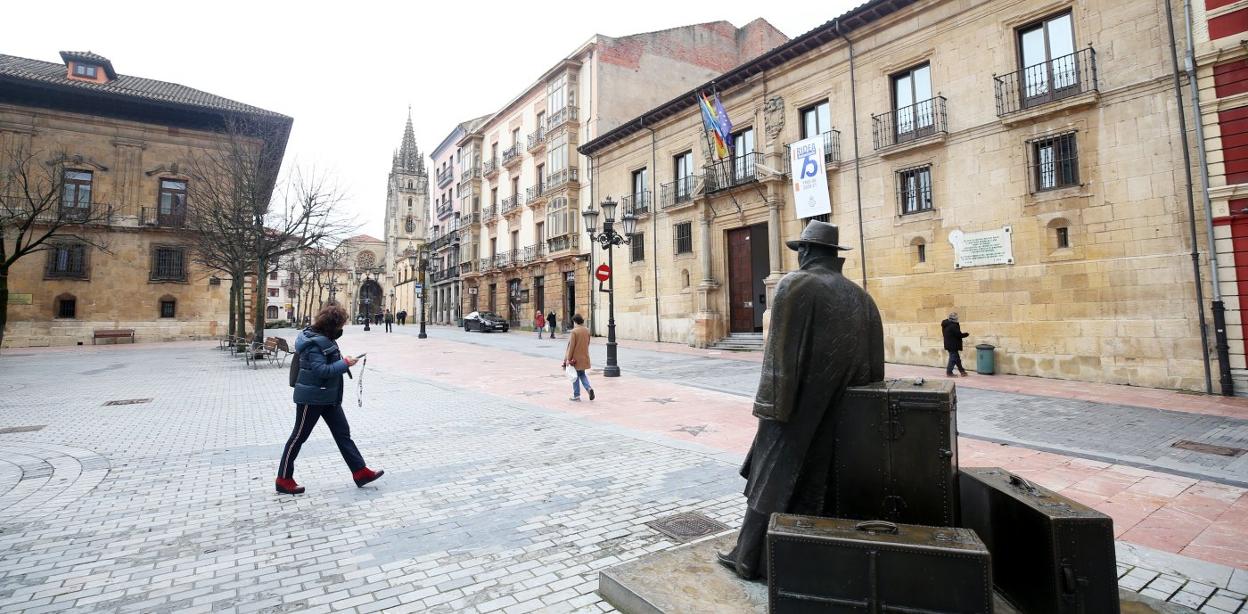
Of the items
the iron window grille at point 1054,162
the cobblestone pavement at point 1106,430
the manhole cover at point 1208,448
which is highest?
the iron window grille at point 1054,162

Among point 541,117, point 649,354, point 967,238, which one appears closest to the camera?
point 967,238

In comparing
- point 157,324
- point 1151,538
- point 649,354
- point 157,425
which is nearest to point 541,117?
point 649,354

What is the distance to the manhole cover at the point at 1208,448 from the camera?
19.7 ft

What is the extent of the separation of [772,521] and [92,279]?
36.5 meters

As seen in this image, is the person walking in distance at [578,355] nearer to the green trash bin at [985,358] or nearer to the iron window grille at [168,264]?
the green trash bin at [985,358]

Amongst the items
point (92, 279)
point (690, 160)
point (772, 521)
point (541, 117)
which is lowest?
point (772, 521)

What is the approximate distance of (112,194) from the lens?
2778 centimetres

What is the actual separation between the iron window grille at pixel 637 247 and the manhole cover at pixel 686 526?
70.0 feet

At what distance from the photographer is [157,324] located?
93.0 feet

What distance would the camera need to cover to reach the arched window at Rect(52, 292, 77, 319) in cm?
2632

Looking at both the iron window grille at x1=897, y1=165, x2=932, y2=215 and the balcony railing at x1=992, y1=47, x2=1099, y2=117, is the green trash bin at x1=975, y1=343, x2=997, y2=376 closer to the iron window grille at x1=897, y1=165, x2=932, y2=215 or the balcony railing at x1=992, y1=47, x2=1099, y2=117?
the iron window grille at x1=897, y1=165, x2=932, y2=215

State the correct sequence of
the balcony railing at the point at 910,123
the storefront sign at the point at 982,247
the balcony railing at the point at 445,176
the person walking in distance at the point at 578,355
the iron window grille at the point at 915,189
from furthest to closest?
the balcony railing at the point at 445,176, the iron window grille at the point at 915,189, the balcony railing at the point at 910,123, the storefront sign at the point at 982,247, the person walking in distance at the point at 578,355

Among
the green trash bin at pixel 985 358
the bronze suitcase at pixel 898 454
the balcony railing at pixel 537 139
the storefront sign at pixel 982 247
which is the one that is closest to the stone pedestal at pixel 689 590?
the bronze suitcase at pixel 898 454

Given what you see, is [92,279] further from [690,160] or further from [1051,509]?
[1051,509]
